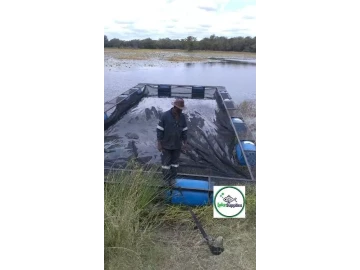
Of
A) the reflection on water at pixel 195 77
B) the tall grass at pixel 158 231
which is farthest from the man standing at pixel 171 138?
the reflection on water at pixel 195 77

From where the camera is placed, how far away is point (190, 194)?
378 centimetres

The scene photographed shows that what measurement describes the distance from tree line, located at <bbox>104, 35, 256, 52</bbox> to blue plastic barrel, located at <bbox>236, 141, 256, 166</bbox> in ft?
2.38

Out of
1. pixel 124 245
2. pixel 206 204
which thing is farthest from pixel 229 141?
pixel 124 245

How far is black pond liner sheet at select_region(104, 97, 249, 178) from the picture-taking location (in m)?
3.83

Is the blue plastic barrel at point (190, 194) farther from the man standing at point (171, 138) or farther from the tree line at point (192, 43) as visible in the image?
the tree line at point (192, 43)

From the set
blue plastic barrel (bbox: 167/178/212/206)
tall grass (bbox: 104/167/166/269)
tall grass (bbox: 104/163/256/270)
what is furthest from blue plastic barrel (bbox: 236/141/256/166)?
tall grass (bbox: 104/167/166/269)

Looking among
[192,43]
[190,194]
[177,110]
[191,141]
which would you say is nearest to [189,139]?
[191,141]

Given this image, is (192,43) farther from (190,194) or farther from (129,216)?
(129,216)

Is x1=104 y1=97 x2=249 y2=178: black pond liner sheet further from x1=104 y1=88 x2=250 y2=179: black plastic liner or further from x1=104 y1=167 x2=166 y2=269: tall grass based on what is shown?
x1=104 y1=167 x2=166 y2=269: tall grass

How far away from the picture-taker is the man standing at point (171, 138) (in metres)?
3.80

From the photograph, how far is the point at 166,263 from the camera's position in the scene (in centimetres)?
362

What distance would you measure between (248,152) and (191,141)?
0.46 metres

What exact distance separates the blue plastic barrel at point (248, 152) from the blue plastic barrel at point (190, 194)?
0.33 metres
